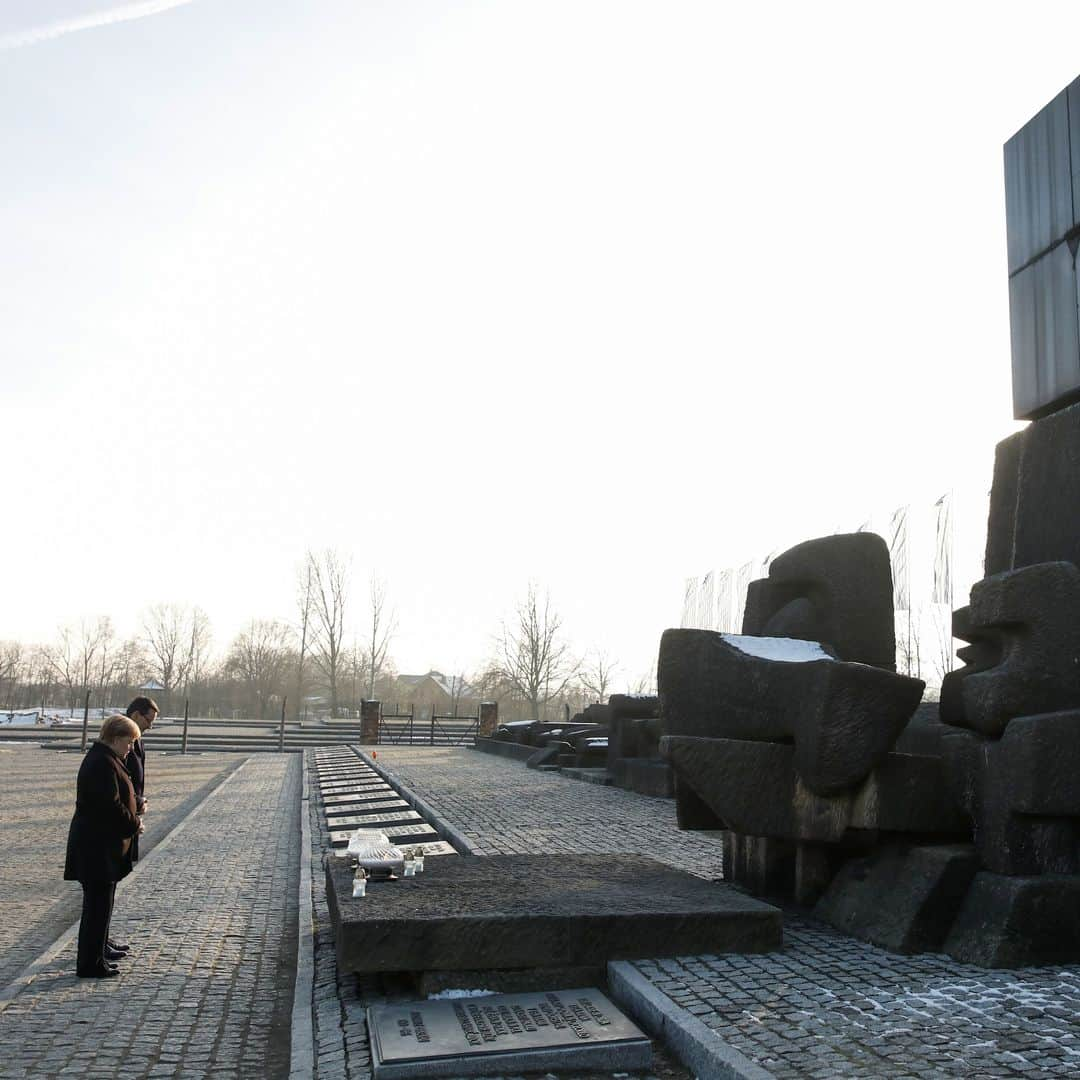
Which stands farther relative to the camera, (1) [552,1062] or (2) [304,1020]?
(2) [304,1020]

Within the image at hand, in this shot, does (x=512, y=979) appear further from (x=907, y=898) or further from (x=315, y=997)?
(x=907, y=898)

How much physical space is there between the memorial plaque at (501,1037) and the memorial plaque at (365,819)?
263 inches

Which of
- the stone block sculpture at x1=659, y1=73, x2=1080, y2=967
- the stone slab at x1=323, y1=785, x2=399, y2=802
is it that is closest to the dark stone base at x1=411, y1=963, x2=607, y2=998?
the stone block sculpture at x1=659, y1=73, x2=1080, y2=967

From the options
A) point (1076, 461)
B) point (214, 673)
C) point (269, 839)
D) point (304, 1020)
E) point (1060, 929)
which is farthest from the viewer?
point (214, 673)

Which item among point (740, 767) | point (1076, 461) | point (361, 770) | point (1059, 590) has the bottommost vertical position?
point (361, 770)

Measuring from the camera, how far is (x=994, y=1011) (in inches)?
160

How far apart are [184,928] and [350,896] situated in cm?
179

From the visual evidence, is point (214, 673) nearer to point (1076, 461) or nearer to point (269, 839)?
point (269, 839)

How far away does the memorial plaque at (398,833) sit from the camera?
9844mm

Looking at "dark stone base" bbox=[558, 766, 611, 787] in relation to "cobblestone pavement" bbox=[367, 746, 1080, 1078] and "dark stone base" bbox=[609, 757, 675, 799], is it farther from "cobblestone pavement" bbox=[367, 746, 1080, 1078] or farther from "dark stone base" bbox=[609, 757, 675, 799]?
"cobblestone pavement" bbox=[367, 746, 1080, 1078]

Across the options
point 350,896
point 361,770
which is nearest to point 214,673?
point 361,770

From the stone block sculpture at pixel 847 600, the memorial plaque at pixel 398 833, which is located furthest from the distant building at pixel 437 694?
the stone block sculpture at pixel 847 600

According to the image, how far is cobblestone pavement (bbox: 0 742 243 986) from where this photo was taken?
22.3 ft

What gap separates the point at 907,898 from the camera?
17.2 ft
